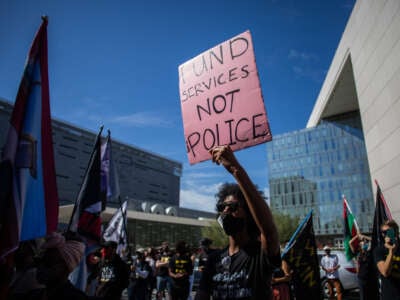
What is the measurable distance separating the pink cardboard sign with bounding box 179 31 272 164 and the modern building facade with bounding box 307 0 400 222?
45.3 feet

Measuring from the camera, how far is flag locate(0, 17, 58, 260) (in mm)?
2266

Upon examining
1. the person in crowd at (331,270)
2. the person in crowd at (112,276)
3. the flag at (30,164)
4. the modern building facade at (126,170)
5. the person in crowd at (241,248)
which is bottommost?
the person in crowd at (331,270)

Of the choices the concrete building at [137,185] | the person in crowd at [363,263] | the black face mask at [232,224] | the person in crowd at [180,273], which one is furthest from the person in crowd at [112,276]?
the concrete building at [137,185]

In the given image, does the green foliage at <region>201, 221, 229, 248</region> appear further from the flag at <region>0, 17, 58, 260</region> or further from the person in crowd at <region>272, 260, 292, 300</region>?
the flag at <region>0, 17, 58, 260</region>

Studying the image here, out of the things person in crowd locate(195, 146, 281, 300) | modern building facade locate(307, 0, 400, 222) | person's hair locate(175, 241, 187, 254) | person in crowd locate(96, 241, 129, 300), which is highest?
modern building facade locate(307, 0, 400, 222)

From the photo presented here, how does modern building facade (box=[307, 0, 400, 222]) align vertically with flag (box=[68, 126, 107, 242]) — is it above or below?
above

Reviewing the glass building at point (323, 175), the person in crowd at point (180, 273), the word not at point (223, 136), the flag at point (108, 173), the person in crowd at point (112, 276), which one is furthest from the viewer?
the glass building at point (323, 175)

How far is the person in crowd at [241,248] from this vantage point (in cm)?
190

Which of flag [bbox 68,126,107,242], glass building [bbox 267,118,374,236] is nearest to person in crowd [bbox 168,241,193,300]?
flag [bbox 68,126,107,242]

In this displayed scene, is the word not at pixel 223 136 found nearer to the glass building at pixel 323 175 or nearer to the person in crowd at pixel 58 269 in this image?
the person in crowd at pixel 58 269

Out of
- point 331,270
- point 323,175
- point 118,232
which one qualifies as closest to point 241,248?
point 118,232

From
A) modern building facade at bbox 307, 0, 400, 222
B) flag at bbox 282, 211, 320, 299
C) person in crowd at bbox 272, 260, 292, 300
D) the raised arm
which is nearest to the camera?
the raised arm

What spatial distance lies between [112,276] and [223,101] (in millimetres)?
4045

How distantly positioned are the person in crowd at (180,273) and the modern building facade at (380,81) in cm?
1124
